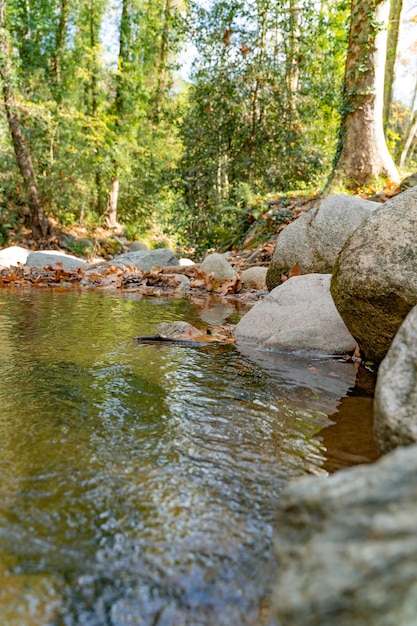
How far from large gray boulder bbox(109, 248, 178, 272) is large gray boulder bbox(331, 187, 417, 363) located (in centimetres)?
820

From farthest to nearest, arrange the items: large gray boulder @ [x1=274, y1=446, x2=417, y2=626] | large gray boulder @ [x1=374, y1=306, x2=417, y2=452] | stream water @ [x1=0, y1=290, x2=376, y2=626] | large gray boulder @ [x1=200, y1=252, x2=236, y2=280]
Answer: large gray boulder @ [x1=200, y1=252, x2=236, y2=280] < large gray boulder @ [x1=374, y1=306, x2=417, y2=452] < stream water @ [x1=0, y1=290, x2=376, y2=626] < large gray boulder @ [x1=274, y1=446, x2=417, y2=626]

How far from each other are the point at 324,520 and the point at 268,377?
2.53m

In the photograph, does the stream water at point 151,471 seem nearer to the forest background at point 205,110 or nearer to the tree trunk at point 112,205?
the forest background at point 205,110

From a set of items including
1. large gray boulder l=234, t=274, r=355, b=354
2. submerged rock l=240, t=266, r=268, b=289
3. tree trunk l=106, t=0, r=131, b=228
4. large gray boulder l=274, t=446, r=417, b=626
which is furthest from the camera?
tree trunk l=106, t=0, r=131, b=228

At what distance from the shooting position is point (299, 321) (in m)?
4.43

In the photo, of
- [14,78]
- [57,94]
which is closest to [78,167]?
[57,94]

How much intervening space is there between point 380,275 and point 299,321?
47.2 inches

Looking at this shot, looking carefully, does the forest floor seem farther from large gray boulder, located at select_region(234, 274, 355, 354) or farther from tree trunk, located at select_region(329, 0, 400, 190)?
large gray boulder, located at select_region(234, 274, 355, 354)

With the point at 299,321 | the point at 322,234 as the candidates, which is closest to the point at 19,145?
the point at 322,234

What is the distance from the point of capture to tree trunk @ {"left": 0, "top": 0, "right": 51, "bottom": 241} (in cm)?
1479

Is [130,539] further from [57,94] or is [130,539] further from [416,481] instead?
[57,94]

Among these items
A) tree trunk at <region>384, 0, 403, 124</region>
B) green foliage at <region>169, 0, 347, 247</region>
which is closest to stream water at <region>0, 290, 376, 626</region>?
green foliage at <region>169, 0, 347, 247</region>

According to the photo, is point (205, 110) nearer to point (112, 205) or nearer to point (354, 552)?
point (112, 205)

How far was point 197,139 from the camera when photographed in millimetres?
14875
